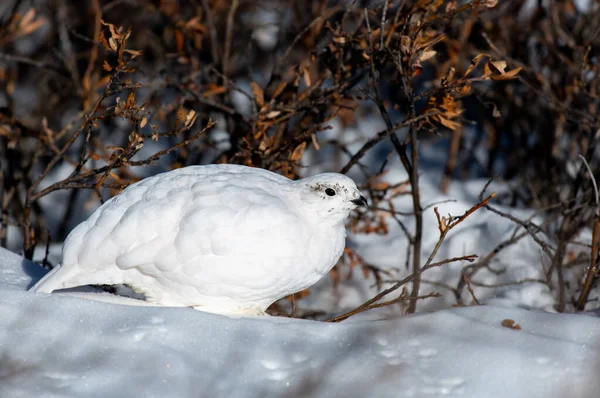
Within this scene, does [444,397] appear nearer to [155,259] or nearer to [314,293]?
[155,259]

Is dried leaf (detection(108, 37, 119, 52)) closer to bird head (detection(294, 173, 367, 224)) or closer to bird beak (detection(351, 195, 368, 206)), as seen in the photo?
bird head (detection(294, 173, 367, 224))

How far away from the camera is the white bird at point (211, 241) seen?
2.17 meters

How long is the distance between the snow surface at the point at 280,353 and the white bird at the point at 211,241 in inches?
3.6

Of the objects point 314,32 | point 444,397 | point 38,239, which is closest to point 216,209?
point 444,397

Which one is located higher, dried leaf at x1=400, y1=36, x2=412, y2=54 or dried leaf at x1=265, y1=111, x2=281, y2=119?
dried leaf at x1=400, y1=36, x2=412, y2=54

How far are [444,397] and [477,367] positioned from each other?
148mm

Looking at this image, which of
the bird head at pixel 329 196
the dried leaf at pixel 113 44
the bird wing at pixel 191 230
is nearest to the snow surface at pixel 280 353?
the bird wing at pixel 191 230

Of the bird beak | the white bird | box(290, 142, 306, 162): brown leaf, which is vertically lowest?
the white bird

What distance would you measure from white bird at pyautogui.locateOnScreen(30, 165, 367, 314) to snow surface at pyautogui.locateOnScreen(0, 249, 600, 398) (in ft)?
0.30

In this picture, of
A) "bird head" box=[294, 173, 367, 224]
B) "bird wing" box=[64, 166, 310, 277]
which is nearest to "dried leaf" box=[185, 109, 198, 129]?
"bird wing" box=[64, 166, 310, 277]

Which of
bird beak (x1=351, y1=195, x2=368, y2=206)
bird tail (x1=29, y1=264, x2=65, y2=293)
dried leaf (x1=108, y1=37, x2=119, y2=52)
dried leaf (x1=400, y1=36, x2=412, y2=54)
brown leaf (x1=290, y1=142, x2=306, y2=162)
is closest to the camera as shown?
bird tail (x1=29, y1=264, x2=65, y2=293)

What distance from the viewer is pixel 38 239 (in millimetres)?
5008

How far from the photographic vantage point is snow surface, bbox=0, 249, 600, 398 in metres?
1.84

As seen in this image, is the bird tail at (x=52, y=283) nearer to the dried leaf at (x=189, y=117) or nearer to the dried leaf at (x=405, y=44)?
the dried leaf at (x=189, y=117)
